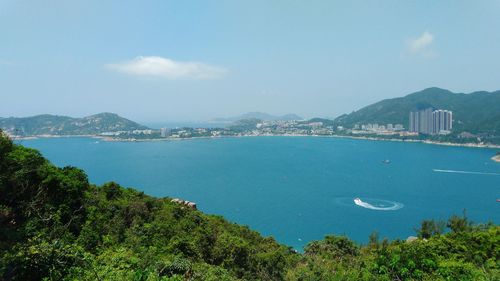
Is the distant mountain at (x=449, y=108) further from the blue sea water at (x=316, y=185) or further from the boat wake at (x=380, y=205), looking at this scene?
the boat wake at (x=380, y=205)

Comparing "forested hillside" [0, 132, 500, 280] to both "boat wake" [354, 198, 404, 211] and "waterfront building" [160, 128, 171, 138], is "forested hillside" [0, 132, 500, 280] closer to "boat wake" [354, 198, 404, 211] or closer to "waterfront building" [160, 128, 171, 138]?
"boat wake" [354, 198, 404, 211]

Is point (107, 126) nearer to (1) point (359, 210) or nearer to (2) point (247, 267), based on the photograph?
(1) point (359, 210)

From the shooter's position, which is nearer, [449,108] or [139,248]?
[139,248]

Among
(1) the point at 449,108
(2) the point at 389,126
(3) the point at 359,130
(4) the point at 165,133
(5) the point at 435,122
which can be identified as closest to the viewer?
(5) the point at 435,122

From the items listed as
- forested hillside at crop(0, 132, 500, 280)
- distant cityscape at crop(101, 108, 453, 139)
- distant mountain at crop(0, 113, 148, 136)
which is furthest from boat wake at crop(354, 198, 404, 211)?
distant mountain at crop(0, 113, 148, 136)

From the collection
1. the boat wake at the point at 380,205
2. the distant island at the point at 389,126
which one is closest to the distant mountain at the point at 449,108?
the distant island at the point at 389,126

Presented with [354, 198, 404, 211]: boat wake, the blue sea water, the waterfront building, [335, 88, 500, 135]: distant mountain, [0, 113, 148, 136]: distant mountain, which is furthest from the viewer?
the waterfront building

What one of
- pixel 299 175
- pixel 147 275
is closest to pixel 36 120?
pixel 299 175

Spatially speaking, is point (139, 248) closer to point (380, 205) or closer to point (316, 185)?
point (380, 205)

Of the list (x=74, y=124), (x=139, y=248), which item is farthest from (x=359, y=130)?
(x=139, y=248)
